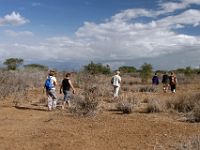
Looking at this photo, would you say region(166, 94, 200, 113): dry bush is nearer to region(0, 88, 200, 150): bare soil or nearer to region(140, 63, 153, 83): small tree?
region(0, 88, 200, 150): bare soil

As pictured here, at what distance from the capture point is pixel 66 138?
12.5 metres

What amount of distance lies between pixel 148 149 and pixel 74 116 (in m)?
6.02

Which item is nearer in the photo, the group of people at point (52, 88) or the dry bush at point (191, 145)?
the dry bush at point (191, 145)

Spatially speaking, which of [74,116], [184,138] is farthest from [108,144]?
[74,116]

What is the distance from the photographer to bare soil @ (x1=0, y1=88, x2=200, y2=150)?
11648 millimetres

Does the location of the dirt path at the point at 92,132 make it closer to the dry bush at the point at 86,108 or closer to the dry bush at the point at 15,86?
the dry bush at the point at 86,108

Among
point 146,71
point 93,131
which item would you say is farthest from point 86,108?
point 146,71

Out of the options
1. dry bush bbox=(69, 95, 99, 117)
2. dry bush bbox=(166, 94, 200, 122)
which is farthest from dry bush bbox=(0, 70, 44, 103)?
dry bush bbox=(166, 94, 200, 122)

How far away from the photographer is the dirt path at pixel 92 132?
11.7 metres

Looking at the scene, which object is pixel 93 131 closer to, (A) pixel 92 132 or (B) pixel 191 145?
(A) pixel 92 132

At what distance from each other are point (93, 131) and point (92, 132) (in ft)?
0.60

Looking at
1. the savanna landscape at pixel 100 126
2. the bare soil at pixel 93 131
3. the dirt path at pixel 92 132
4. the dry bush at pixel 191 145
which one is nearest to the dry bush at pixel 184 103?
the savanna landscape at pixel 100 126

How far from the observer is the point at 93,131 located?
13.6 m

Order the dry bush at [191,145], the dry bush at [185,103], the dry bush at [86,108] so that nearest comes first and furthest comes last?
1. the dry bush at [191,145]
2. the dry bush at [86,108]
3. the dry bush at [185,103]
